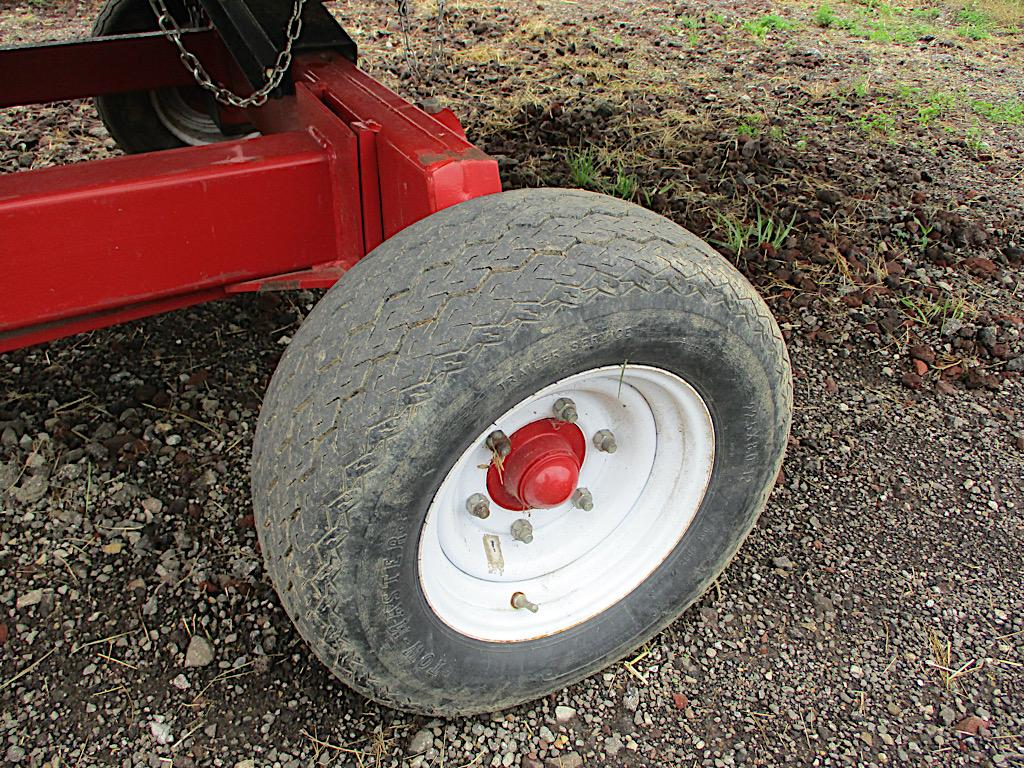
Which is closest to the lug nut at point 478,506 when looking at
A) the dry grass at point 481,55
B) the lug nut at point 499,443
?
the lug nut at point 499,443

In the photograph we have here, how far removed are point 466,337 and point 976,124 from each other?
435 cm

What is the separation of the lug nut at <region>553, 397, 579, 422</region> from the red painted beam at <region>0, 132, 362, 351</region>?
65 centimetres

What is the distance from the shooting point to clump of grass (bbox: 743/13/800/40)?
5977 mm

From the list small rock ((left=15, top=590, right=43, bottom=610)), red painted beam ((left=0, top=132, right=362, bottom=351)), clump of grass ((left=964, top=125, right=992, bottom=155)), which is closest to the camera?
red painted beam ((left=0, top=132, right=362, bottom=351))

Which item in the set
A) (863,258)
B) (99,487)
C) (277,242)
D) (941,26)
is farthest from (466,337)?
Answer: (941,26)

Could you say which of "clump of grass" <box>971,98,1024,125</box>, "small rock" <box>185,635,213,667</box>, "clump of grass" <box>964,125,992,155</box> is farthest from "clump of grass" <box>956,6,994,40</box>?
"small rock" <box>185,635,213,667</box>

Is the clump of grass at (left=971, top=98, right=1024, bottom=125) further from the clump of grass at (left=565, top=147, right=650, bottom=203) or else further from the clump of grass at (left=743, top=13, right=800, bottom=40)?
the clump of grass at (left=565, top=147, right=650, bottom=203)

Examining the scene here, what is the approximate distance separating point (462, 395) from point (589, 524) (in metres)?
0.70

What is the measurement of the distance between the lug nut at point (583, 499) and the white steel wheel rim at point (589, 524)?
0.04m

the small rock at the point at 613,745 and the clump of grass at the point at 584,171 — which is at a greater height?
the clump of grass at the point at 584,171

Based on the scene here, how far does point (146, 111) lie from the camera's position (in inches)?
130

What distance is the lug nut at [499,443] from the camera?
1714 millimetres

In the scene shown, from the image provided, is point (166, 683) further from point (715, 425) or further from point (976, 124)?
point (976, 124)

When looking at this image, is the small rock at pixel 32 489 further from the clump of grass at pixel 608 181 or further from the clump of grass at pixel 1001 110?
the clump of grass at pixel 1001 110
